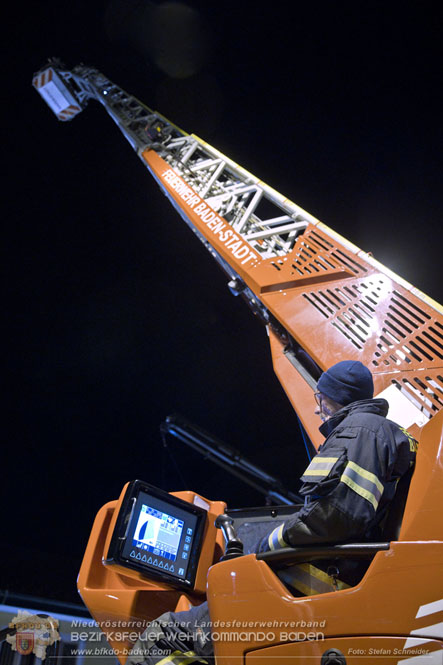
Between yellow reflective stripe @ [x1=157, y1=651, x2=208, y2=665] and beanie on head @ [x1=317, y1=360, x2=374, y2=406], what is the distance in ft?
4.61

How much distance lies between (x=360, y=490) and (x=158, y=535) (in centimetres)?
136

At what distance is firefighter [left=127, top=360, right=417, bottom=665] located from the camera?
2053 mm

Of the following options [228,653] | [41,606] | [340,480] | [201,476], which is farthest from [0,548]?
[340,480]

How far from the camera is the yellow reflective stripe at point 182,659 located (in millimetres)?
2365

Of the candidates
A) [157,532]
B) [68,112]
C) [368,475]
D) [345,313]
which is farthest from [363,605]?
[68,112]

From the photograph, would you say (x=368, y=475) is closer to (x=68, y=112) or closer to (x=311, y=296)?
(x=311, y=296)

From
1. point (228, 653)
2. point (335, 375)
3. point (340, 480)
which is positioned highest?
point (335, 375)

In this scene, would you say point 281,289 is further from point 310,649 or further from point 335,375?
point 310,649

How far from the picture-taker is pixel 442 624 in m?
1.87

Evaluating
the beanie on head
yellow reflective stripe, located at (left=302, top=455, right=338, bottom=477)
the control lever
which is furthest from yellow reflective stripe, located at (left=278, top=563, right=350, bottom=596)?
the beanie on head

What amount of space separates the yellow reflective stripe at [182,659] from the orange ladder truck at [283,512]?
251 millimetres

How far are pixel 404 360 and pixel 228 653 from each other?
2106 mm

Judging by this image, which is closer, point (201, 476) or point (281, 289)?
point (281, 289)

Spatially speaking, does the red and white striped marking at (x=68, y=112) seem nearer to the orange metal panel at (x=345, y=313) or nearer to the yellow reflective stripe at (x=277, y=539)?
the orange metal panel at (x=345, y=313)
